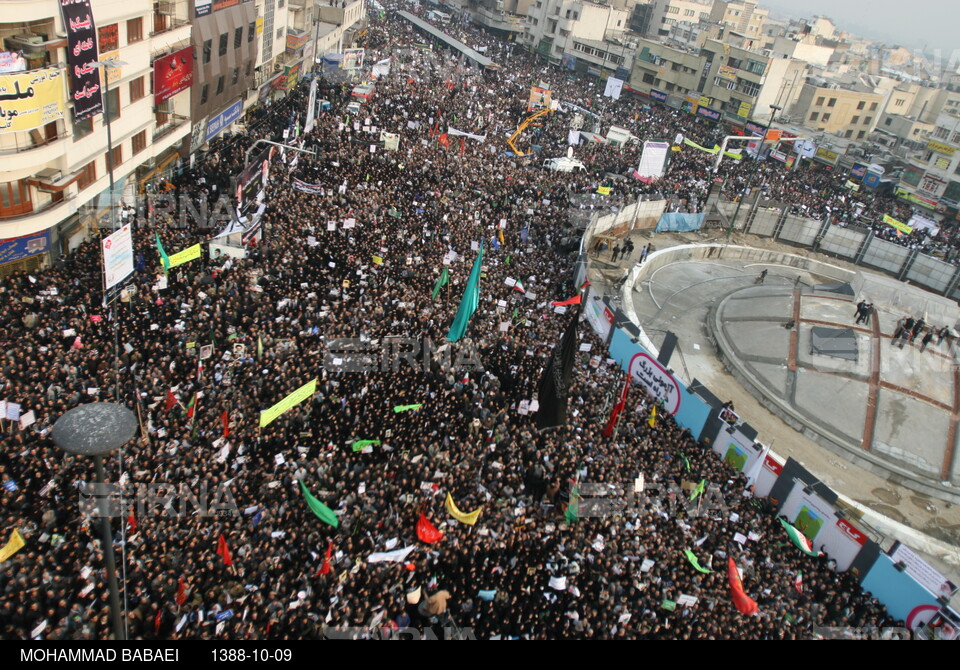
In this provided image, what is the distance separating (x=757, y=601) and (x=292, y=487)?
11149 mm

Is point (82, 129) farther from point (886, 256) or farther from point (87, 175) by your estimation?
point (886, 256)

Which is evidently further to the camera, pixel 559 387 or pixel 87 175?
pixel 87 175

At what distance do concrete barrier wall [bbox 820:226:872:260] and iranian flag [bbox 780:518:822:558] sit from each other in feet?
110

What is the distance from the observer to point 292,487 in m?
15.3

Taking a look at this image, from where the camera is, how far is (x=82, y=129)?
69.9 feet

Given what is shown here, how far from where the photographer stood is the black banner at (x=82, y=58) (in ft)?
61.8

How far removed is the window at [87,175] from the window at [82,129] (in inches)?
43.1

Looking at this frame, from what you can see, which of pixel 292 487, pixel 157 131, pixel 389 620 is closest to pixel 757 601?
pixel 389 620

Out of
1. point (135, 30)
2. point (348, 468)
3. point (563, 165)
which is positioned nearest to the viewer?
point (348, 468)

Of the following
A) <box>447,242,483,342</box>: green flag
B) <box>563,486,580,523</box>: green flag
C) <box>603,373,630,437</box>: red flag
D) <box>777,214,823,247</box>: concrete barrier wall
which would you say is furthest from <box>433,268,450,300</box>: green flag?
<box>777,214,823,247</box>: concrete barrier wall

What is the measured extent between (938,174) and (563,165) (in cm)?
3352

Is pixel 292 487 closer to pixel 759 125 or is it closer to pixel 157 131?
pixel 157 131

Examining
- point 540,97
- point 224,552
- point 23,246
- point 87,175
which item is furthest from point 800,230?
point 23,246

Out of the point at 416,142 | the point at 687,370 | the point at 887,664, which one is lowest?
the point at 687,370
